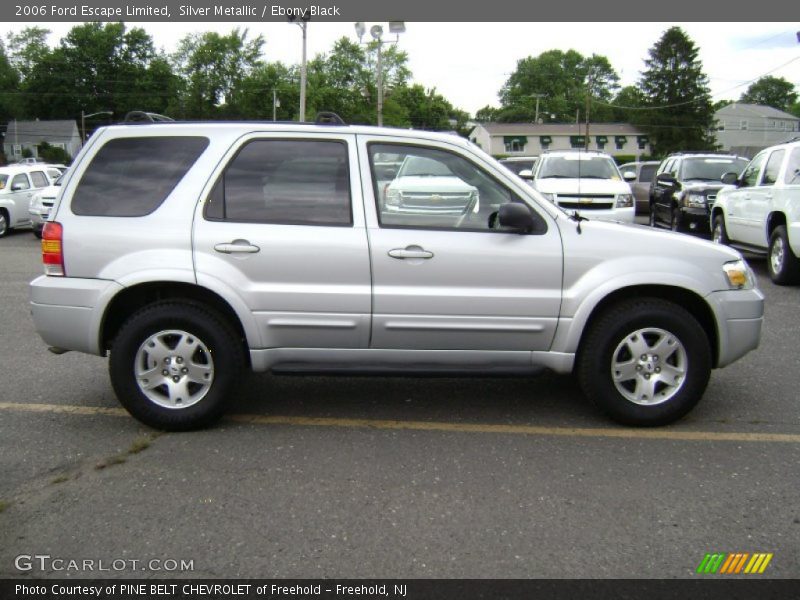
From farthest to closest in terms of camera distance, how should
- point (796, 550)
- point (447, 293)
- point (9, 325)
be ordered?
point (9, 325) < point (447, 293) < point (796, 550)

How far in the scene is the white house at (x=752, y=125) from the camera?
95188 mm

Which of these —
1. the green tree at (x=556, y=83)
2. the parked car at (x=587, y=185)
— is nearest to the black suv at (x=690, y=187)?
the parked car at (x=587, y=185)

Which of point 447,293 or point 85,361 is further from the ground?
point 447,293

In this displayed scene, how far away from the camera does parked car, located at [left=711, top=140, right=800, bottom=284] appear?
9.91 metres

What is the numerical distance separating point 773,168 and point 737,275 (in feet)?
22.1

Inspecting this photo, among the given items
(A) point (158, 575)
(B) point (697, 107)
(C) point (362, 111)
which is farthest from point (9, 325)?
(C) point (362, 111)

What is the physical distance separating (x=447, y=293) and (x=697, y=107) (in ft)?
258

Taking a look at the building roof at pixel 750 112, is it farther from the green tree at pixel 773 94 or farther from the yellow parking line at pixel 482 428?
the yellow parking line at pixel 482 428

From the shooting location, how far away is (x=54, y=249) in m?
4.60

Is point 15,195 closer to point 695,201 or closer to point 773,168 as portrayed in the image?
point 695,201

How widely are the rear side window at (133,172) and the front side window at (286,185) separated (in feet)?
0.95

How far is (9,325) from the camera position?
25.4 ft

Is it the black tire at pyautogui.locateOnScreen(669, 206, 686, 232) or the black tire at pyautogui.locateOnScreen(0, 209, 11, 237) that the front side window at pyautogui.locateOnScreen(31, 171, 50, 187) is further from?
the black tire at pyautogui.locateOnScreen(669, 206, 686, 232)
